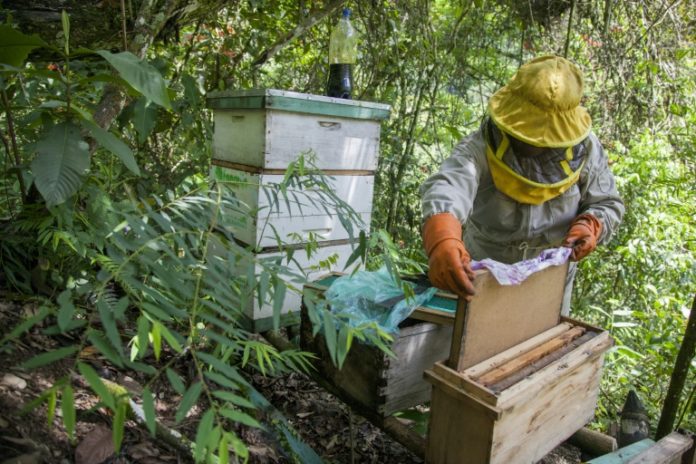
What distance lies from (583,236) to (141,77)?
61.1 inches

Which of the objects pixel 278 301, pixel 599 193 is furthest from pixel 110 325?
pixel 599 193

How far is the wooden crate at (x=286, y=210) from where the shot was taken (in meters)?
2.15

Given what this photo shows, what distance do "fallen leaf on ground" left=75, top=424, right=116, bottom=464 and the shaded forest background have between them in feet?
0.70

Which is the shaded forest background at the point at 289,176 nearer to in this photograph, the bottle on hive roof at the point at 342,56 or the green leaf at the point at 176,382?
the green leaf at the point at 176,382

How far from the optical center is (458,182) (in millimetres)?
1713

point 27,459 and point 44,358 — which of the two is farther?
point 27,459

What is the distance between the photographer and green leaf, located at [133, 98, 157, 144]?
1.49 meters

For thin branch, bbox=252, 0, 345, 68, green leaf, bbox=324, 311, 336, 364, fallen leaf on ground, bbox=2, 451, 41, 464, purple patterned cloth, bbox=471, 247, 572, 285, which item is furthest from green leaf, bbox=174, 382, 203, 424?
thin branch, bbox=252, 0, 345, 68

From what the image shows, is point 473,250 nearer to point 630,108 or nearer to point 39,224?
point 39,224

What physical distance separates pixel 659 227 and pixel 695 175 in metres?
0.56

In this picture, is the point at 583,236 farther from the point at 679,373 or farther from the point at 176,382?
the point at 176,382

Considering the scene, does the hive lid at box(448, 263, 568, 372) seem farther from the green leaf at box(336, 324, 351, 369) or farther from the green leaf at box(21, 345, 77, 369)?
the green leaf at box(21, 345, 77, 369)

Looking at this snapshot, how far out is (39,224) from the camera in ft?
4.58

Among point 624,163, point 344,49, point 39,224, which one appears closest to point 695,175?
point 624,163
